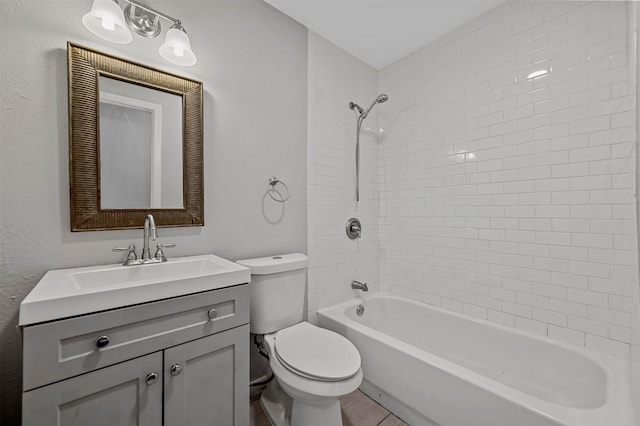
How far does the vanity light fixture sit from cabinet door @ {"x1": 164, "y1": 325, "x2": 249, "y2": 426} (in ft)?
4.39

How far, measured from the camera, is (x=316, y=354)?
1.34m

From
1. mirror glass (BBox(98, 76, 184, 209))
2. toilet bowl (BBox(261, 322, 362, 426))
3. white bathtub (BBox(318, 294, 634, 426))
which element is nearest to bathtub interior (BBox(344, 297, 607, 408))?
white bathtub (BBox(318, 294, 634, 426))

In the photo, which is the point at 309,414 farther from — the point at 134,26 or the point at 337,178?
the point at 134,26

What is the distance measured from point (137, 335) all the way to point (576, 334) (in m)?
2.15

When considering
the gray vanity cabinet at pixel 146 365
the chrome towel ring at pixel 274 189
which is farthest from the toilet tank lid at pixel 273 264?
the chrome towel ring at pixel 274 189

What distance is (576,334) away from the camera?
151 cm

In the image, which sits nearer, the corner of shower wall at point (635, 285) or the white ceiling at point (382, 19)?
the corner of shower wall at point (635, 285)

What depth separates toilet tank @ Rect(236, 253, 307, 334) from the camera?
1510mm

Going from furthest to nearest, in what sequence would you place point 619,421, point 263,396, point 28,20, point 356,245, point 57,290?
point 356,245 < point 263,396 < point 28,20 < point 619,421 < point 57,290

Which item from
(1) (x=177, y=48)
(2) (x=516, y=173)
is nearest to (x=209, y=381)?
(1) (x=177, y=48)

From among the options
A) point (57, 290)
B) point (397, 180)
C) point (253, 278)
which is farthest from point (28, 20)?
point (397, 180)

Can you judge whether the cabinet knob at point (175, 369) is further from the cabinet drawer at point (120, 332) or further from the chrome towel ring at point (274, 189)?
the chrome towel ring at point (274, 189)

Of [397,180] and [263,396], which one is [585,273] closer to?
[397,180]

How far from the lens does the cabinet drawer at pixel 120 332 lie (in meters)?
0.77
